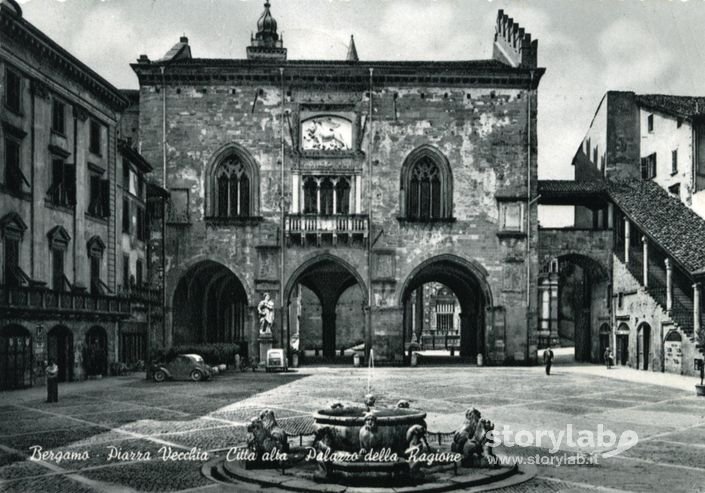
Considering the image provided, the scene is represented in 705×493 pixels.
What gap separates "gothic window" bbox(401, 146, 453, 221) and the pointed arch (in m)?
7.14

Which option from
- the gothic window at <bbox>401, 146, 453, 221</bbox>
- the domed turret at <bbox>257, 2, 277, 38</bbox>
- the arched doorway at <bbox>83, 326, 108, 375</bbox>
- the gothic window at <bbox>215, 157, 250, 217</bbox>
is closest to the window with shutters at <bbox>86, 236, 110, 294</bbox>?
the arched doorway at <bbox>83, 326, 108, 375</bbox>

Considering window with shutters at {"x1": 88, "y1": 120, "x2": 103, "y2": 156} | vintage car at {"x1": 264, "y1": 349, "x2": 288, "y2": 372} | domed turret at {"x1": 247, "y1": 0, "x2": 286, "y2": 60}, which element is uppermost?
domed turret at {"x1": 247, "y1": 0, "x2": 286, "y2": 60}

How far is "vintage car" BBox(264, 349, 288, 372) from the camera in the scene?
33000 millimetres

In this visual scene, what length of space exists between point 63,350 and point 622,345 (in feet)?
83.1

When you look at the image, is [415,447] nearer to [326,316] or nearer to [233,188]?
[233,188]

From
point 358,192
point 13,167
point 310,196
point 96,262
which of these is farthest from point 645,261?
point 13,167

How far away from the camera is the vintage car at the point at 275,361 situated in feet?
108

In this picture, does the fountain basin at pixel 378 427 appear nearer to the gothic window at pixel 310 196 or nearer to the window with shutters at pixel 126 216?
the window with shutters at pixel 126 216

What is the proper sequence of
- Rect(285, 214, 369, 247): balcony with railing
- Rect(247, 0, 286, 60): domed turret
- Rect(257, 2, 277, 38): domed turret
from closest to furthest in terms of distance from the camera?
Rect(285, 214, 369, 247): balcony with railing → Rect(247, 0, 286, 60): domed turret → Rect(257, 2, 277, 38): domed turret

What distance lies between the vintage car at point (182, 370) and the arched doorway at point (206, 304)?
10062mm

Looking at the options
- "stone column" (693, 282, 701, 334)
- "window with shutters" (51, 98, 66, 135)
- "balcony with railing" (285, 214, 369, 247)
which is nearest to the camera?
"window with shutters" (51, 98, 66, 135)

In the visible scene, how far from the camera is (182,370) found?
2820cm

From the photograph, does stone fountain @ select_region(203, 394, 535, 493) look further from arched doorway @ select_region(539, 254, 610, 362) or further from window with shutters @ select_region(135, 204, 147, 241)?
arched doorway @ select_region(539, 254, 610, 362)

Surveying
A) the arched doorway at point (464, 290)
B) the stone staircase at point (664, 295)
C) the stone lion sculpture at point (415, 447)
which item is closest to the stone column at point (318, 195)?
the arched doorway at point (464, 290)
